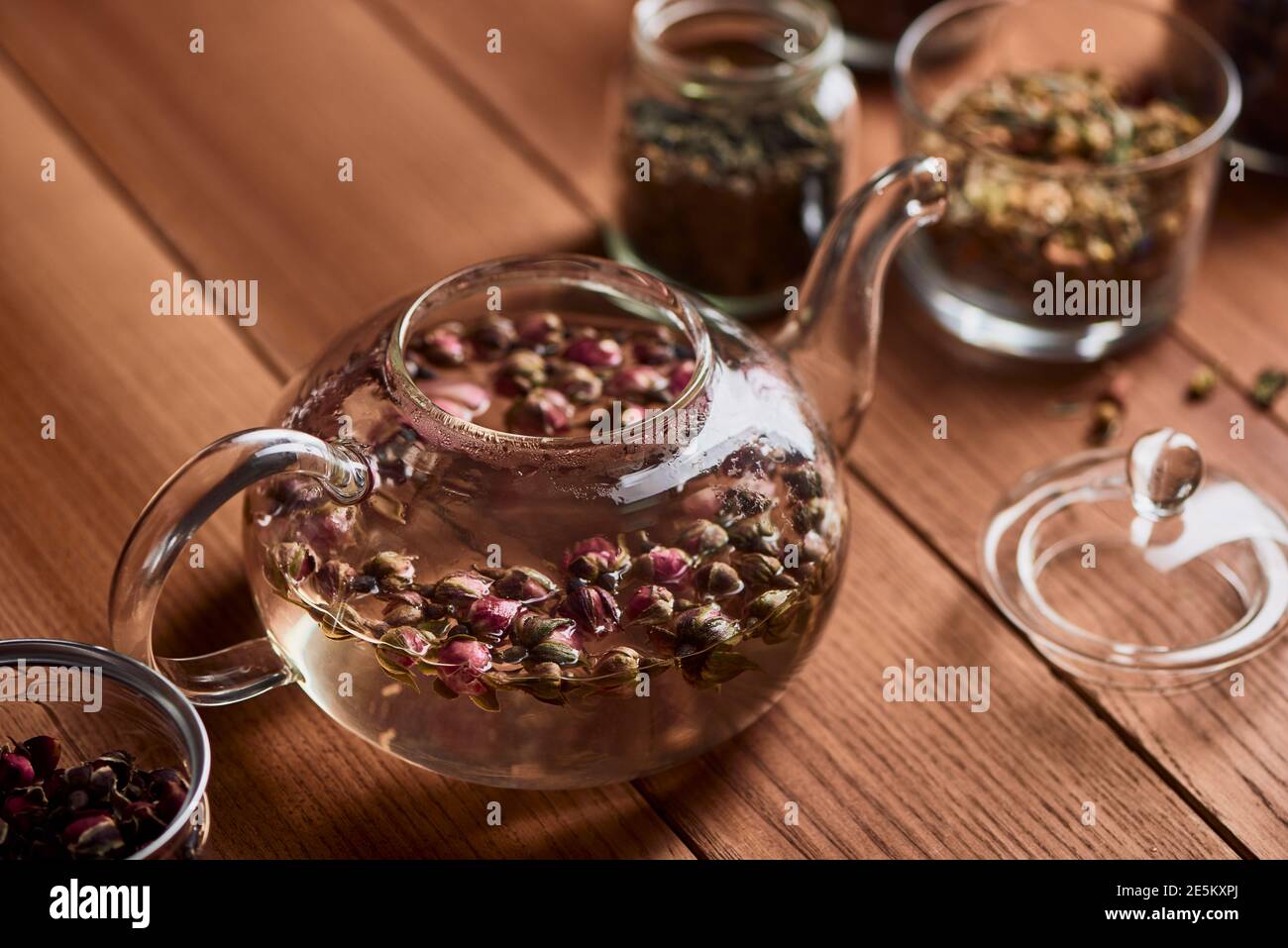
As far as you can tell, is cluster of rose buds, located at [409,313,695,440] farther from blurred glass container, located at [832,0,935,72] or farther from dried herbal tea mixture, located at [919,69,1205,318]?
blurred glass container, located at [832,0,935,72]

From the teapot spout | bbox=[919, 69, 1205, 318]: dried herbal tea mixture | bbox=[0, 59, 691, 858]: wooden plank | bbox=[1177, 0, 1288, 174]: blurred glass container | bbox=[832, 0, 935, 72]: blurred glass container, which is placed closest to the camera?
bbox=[0, 59, 691, 858]: wooden plank

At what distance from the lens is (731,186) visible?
0.94m

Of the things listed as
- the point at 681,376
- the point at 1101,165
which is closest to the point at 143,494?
the point at 681,376

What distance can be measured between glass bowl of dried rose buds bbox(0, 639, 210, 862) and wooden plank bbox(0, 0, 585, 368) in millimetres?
338

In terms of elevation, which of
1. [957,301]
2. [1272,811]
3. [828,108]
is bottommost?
[1272,811]

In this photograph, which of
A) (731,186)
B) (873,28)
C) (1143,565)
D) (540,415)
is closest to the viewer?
(540,415)

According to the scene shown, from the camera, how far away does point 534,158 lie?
112cm

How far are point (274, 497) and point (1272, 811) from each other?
49 centimetres

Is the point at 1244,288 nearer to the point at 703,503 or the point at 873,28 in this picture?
the point at 873,28

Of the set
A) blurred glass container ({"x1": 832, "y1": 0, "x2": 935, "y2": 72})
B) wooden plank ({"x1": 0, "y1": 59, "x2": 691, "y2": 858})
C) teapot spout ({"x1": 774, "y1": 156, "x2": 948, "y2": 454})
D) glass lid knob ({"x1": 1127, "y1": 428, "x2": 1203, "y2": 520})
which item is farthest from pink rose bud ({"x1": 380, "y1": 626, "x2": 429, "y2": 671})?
blurred glass container ({"x1": 832, "y1": 0, "x2": 935, "y2": 72})

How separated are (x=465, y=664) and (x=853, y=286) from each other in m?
0.32

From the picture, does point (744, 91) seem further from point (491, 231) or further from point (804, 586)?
point (804, 586)

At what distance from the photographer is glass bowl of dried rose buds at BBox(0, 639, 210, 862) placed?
599 mm
